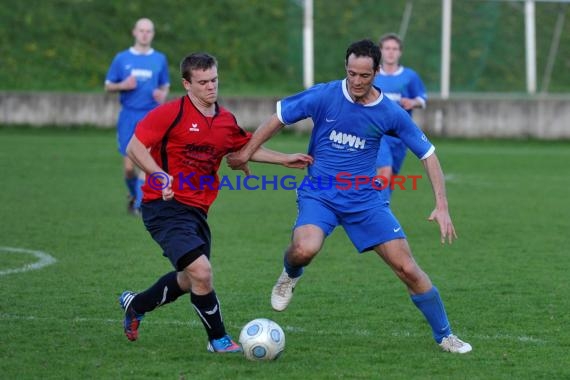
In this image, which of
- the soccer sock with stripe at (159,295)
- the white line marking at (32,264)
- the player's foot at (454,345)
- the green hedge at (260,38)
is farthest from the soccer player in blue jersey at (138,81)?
the green hedge at (260,38)

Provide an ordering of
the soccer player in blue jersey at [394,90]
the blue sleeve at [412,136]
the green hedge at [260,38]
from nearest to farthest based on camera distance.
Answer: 1. the blue sleeve at [412,136]
2. the soccer player in blue jersey at [394,90]
3. the green hedge at [260,38]

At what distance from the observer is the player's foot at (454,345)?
20.5 feet

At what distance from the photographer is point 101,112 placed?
75.9ft

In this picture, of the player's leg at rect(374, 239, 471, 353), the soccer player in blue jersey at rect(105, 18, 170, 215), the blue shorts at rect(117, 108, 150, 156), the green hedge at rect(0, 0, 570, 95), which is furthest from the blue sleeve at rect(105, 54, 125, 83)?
the green hedge at rect(0, 0, 570, 95)

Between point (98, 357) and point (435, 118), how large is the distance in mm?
17930

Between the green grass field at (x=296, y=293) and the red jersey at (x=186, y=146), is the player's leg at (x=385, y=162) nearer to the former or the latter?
the green grass field at (x=296, y=293)

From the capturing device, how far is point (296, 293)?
8148 mm

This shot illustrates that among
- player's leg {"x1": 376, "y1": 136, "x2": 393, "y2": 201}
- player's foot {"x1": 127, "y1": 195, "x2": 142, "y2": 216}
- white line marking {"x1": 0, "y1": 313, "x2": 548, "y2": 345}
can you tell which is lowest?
player's foot {"x1": 127, "y1": 195, "x2": 142, "y2": 216}

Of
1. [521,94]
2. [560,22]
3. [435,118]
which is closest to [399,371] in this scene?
[435,118]

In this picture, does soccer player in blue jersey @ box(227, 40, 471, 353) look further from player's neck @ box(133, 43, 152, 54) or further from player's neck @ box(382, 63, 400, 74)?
player's neck @ box(133, 43, 152, 54)

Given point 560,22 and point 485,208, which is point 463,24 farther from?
point 485,208

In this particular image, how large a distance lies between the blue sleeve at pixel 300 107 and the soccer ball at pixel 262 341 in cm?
129

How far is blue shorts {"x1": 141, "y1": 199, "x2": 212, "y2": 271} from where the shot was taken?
6090 mm

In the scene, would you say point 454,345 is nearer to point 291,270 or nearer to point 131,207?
point 291,270
